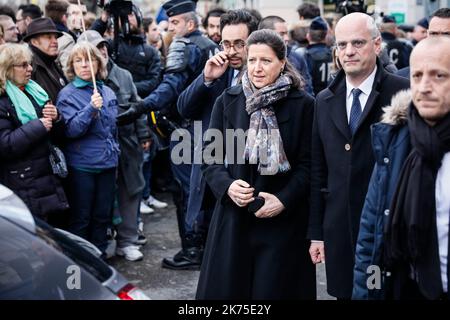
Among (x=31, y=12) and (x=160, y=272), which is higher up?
(x=31, y=12)

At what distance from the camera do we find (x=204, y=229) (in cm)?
613

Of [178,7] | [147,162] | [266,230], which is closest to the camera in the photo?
[266,230]

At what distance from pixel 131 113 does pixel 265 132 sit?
2450mm

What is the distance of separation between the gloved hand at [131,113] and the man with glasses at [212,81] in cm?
94

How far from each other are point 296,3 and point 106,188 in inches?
728

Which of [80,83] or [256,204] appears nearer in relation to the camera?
[256,204]

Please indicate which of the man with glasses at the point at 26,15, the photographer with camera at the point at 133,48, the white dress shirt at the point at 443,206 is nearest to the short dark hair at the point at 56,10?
the photographer with camera at the point at 133,48

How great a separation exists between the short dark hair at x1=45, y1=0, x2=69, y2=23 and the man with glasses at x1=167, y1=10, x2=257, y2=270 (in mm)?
3039

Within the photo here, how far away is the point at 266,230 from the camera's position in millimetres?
4398

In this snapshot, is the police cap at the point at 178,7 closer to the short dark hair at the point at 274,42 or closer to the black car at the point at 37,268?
the short dark hair at the point at 274,42

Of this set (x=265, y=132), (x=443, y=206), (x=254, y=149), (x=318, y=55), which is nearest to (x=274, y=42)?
(x=265, y=132)

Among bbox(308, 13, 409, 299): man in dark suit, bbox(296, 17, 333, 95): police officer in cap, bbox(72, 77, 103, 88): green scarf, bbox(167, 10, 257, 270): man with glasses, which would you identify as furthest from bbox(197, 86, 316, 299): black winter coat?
bbox(296, 17, 333, 95): police officer in cap

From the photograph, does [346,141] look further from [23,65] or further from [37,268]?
[23,65]
